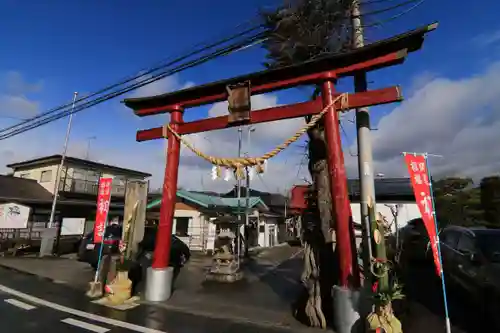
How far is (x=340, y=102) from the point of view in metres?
6.20

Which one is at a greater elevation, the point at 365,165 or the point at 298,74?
the point at 298,74

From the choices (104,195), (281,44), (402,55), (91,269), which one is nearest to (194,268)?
(91,269)

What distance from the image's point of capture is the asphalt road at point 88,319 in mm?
5734

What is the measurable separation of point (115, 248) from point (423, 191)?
38.8 ft

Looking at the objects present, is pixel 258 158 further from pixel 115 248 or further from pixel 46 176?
pixel 46 176

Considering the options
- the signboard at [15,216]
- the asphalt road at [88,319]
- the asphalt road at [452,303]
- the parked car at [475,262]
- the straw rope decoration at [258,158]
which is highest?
the straw rope decoration at [258,158]

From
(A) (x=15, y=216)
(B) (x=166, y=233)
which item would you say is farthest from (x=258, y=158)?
(A) (x=15, y=216)

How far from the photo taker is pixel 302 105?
6.68 meters

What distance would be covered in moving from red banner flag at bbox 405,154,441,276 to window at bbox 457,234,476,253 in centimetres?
290

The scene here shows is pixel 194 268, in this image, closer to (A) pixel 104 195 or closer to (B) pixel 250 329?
(A) pixel 104 195

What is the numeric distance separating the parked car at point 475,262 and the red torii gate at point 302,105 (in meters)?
3.08

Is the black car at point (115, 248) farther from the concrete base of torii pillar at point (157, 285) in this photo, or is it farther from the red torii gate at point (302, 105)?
the red torii gate at point (302, 105)

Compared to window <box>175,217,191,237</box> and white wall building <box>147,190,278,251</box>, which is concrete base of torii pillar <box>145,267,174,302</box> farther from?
window <box>175,217,191,237</box>

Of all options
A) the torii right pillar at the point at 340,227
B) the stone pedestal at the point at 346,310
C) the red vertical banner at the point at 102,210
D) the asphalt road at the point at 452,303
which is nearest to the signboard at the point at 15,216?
the red vertical banner at the point at 102,210
